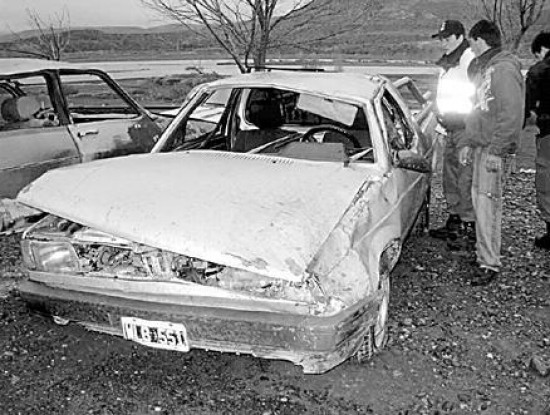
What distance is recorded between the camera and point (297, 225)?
113 inches

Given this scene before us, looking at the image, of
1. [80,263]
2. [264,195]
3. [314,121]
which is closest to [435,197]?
[314,121]

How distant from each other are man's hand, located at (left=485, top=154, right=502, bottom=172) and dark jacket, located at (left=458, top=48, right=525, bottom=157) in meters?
0.04

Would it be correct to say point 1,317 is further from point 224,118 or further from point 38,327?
point 224,118

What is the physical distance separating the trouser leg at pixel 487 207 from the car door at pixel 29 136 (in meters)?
3.54

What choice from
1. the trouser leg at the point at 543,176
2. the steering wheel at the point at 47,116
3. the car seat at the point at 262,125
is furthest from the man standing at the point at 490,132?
the steering wheel at the point at 47,116

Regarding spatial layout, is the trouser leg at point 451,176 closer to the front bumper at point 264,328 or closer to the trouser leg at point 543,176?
the trouser leg at point 543,176

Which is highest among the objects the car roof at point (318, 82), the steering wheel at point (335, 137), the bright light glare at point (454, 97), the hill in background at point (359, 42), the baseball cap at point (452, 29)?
the baseball cap at point (452, 29)

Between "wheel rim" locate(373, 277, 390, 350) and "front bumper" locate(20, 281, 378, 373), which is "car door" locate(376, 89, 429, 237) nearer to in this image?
"wheel rim" locate(373, 277, 390, 350)

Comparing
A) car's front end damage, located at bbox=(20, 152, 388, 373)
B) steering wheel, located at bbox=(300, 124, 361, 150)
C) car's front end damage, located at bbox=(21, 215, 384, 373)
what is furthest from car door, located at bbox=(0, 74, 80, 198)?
steering wheel, located at bbox=(300, 124, 361, 150)

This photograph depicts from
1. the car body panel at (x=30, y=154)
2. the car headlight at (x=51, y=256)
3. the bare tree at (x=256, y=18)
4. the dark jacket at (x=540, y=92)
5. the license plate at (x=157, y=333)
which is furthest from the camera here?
the bare tree at (x=256, y=18)

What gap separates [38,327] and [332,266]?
212 cm

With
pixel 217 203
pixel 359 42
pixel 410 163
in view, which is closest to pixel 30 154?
pixel 217 203

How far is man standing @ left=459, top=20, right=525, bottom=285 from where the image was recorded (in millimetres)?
4289

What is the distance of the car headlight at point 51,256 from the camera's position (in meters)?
3.23
